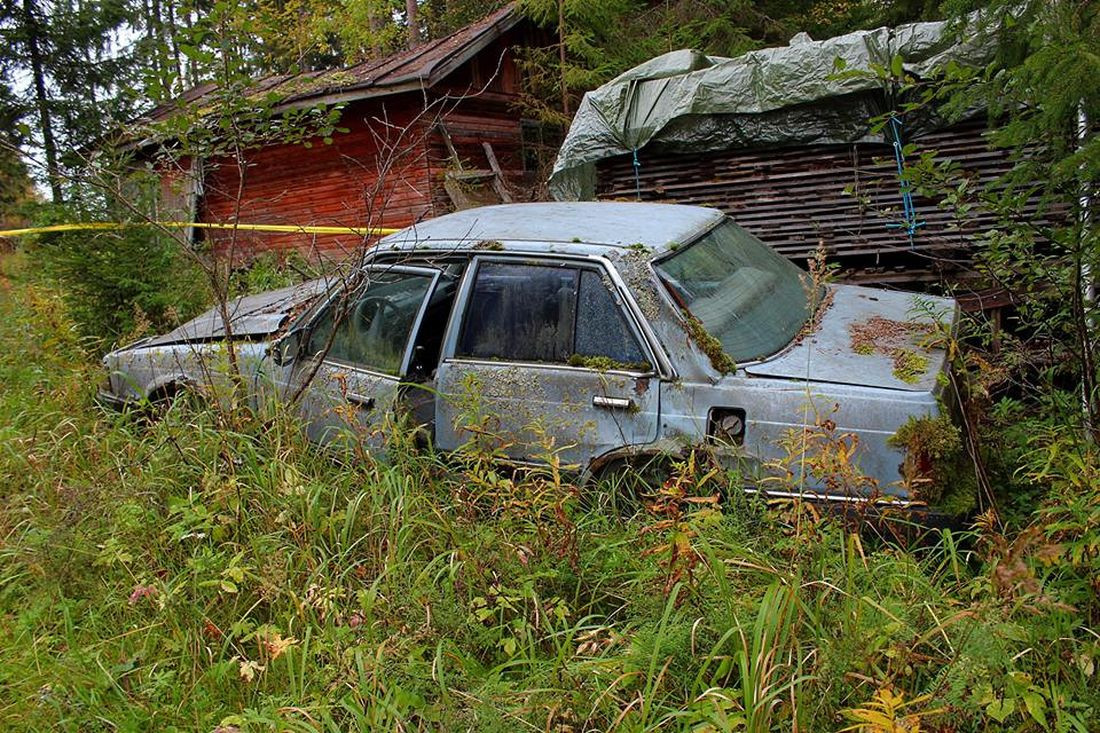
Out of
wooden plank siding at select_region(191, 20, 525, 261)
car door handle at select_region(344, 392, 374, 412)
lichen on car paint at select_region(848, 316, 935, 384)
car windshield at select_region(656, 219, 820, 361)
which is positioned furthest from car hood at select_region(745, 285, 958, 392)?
wooden plank siding at select_region(191, 20, 525, 261)

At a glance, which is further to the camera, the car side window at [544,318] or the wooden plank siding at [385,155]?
the wooden plank siding at [385,155]

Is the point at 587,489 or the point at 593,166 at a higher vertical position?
the point at 593,166

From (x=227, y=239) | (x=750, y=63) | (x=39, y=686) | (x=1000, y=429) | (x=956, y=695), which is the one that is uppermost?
(x=750, y=63)

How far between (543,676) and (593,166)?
6.70 m

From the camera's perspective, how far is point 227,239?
42.2ft

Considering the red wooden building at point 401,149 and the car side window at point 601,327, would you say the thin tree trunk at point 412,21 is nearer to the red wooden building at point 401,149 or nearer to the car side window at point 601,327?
the red wooden building at point 401,149

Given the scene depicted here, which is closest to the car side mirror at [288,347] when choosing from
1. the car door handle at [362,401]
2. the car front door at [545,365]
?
the car door handle at [362,401]

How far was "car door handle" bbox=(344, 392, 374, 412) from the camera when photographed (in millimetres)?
3967

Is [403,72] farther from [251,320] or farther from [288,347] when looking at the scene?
[288,347]

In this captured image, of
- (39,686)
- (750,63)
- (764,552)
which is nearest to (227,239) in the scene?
(750,63)

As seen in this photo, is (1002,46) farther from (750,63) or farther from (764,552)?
(750,63)

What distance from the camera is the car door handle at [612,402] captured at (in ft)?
11.3

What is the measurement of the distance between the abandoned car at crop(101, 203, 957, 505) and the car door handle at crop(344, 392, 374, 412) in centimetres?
1

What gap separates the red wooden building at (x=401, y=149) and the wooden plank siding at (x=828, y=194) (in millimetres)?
3752
